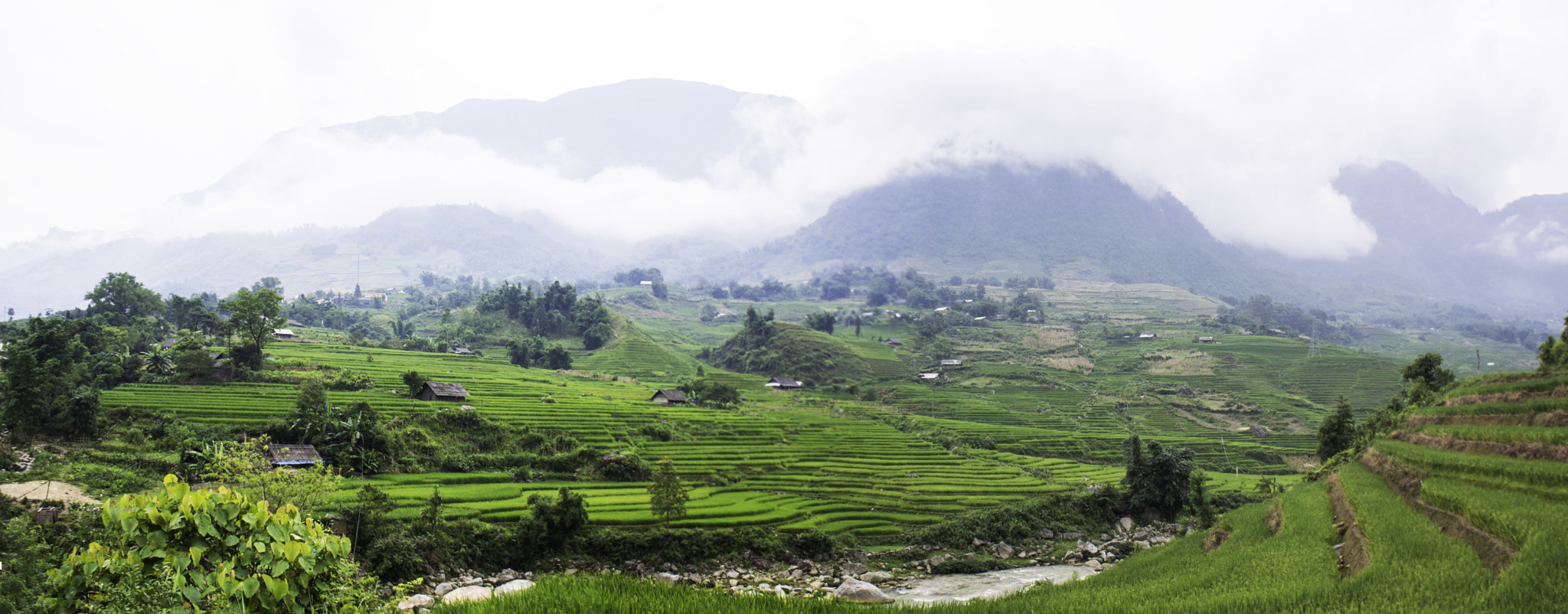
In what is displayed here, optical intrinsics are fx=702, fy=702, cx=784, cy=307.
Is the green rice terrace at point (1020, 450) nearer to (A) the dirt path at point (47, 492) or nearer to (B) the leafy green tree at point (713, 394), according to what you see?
(B) the leafy green tree at point (713, 394)

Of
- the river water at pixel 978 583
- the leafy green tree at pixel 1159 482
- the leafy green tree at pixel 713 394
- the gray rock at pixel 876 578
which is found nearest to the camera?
the river water at pixel 978 583

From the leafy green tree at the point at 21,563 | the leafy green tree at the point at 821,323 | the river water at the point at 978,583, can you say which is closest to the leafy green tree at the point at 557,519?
the river water at the point at 978,583

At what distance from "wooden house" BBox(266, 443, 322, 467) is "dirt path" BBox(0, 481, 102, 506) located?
682cm

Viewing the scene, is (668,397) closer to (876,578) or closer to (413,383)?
(413,383)

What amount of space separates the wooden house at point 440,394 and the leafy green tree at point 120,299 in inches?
1613

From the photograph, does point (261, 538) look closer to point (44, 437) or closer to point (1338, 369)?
point (44, 437)

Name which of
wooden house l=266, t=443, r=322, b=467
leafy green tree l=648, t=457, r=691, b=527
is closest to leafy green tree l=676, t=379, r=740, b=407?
leafy green tree l=648, t=457, r=691, b=527

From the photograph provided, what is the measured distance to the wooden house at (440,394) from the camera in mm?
49312

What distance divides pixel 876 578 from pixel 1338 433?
35417 millimetres

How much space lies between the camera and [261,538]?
5.46 metres

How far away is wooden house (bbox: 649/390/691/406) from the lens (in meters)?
63.9

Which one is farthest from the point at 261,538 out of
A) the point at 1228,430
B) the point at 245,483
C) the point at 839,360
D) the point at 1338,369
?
the point at 1338,369

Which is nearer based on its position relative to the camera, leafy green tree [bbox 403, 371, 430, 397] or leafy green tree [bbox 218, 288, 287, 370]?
leafy green tree [bbox 403, 371, 430, 397]

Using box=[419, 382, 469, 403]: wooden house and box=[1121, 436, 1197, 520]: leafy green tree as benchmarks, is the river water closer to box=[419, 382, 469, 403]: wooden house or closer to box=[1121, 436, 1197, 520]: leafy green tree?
box=[1121, 436, 1197, 520]: leafy green tree
